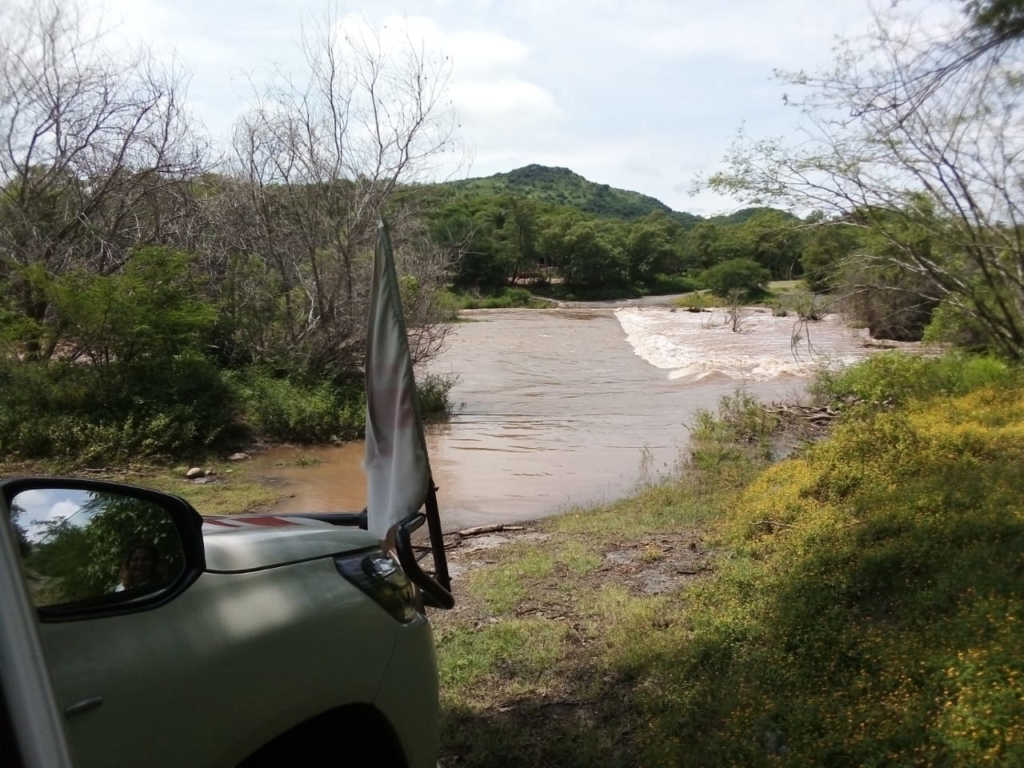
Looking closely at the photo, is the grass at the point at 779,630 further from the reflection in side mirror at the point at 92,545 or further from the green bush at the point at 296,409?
the green bush at the point at 296,409

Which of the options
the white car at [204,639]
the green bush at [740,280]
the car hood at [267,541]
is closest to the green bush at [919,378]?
the car hood at [267,541]

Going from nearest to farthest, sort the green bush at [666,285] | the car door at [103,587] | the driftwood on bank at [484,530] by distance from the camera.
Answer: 1. the car door at [103,587]
2. the driftwood on bank at [484,530]
3. the green bush at [666,285]

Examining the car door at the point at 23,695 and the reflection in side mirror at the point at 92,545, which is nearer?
the car door at the point at 23,695

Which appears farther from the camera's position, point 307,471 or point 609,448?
point 609,448

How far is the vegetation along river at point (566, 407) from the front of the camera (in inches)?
460

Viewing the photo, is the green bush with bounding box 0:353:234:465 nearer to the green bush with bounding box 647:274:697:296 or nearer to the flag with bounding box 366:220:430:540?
the flag with bounding box 366:220:430:540

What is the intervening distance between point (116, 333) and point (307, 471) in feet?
11.6

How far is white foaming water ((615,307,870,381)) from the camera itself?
2503 centimetres

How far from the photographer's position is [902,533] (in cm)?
573

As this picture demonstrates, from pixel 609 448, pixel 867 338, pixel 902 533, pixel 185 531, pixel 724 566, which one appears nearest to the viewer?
pixel 185 531

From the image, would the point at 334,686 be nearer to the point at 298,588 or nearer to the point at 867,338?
the point at 298,588

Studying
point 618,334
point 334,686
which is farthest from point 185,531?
point 618,334

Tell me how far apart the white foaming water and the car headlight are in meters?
12.6

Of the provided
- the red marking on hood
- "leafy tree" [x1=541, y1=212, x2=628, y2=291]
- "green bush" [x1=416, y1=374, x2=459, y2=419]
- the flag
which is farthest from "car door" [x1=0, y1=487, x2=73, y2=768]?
"leafy tree" [x1=541, y1=212, x2=628, y2=291]
